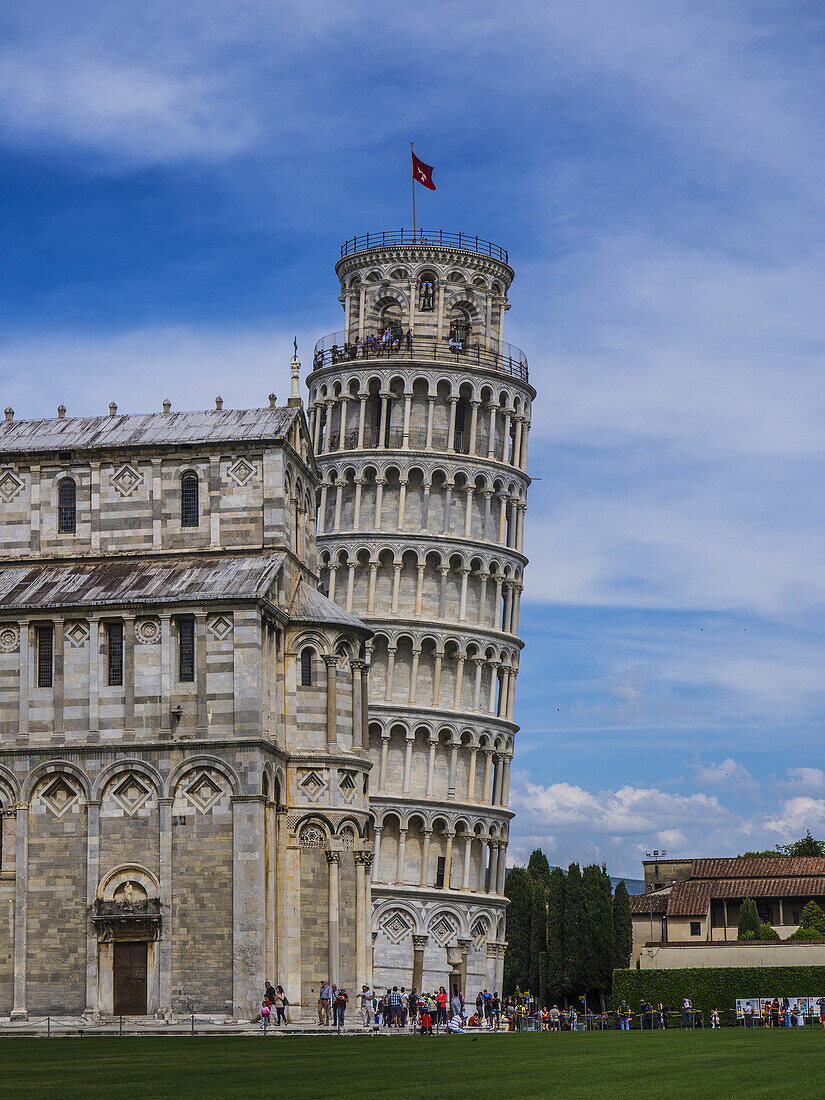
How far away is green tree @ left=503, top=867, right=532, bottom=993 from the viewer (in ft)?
341

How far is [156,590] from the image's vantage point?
60.5m

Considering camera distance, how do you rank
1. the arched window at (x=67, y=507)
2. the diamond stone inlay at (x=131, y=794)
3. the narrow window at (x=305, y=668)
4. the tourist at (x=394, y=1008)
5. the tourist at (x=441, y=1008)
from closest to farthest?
the diamond stone inlay at (x=131, y=794)
the tourist at (x=394, y=1008)
the narrow window at (x=305, y=668)
the tourist at (x=441, y=1008)
the arched window at (x=67, y=507)

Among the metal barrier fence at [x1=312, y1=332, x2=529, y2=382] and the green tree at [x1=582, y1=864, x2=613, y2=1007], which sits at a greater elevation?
the metal barrier fence at [x1=312, y1=332, x2=529, y2=382]

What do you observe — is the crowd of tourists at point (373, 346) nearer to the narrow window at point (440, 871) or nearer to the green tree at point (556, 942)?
the narrow window at point (440, 871)

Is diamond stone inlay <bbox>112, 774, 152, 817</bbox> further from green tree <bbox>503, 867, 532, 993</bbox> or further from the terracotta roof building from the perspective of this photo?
the terracotta roof building

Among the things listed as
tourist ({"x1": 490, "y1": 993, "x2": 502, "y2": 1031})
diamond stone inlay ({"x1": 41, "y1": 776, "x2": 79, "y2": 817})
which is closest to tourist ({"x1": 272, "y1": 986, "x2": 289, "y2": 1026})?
diamond stone inlay ({"x1": 41, "y1": 776, "x2": 79, "y2": 817})

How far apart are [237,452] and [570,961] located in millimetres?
46545

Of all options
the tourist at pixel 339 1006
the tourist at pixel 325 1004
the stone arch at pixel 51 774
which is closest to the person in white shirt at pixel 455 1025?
the tourist at pixel 325 1004

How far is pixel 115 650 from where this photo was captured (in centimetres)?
5997

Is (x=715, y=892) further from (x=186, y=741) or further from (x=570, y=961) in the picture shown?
(x=186, y=741)

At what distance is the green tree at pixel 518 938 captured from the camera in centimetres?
10388

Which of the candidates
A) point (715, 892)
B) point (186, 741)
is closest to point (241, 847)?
point (186, 741)

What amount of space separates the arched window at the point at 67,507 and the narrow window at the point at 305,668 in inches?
408

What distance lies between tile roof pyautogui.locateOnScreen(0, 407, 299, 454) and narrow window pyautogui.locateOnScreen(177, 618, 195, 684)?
27.5 feet
